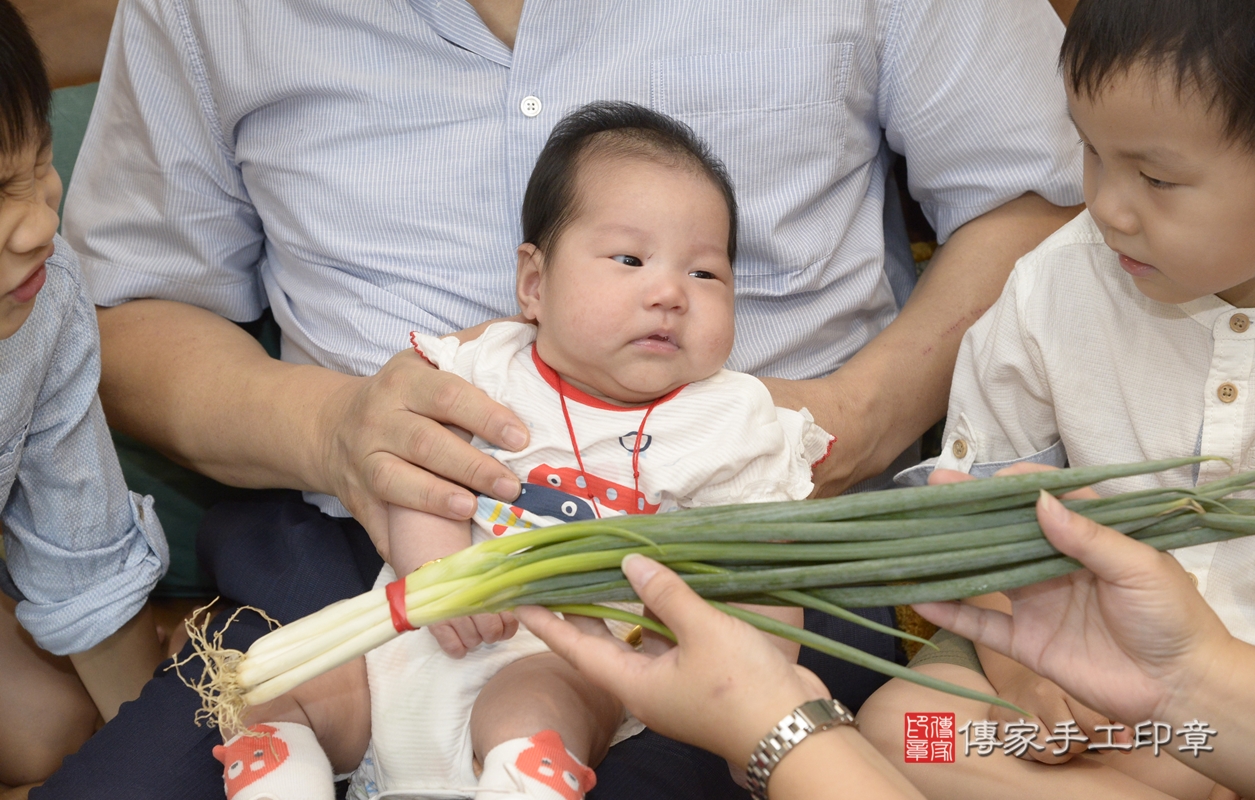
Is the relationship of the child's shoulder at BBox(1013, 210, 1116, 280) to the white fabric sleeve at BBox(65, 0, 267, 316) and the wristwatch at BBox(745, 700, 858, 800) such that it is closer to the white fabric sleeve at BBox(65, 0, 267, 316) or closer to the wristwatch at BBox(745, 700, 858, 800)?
the wristwatch at BBox(745, 700, 858, 800)

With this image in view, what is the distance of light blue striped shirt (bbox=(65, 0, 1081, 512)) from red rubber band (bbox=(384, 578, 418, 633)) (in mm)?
572

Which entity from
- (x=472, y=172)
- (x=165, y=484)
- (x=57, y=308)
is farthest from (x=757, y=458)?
(x=165, y=484)

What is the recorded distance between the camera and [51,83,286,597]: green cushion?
182 cm

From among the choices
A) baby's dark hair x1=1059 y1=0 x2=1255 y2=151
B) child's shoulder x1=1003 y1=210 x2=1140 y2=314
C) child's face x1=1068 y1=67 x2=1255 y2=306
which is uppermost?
baby's dark hair x1=1059 y1=0 x2=1255 y2=151

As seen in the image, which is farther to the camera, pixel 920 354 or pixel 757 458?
pixel 920 354

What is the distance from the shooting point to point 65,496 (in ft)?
4.81

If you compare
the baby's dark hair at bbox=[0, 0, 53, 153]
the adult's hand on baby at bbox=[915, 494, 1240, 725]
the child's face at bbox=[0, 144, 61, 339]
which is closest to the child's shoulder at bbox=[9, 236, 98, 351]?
the child's face at bbox=[0, 144, 61, 339]

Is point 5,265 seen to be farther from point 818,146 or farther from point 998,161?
point 998,161

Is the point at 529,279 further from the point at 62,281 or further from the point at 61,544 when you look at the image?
the point at 61,544

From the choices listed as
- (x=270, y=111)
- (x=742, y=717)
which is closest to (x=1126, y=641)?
(x=742, y=717)

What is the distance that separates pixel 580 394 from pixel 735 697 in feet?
1.68

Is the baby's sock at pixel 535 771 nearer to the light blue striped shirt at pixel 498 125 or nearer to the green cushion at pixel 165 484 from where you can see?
the light blue striped shirt at pixel 498 125

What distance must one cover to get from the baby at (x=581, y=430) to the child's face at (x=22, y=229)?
0.46 meters

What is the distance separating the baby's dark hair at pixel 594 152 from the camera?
4.46 feet
